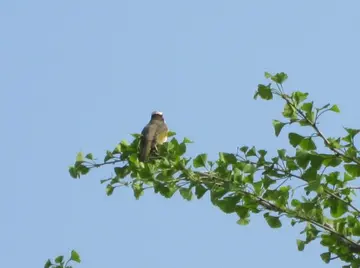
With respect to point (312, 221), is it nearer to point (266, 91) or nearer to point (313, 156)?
point (313, 156)

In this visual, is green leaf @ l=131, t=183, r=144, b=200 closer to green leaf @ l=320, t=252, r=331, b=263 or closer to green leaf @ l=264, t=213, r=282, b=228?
green leaf @ l=264, t=213, r=282, b=228

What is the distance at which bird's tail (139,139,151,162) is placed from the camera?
905 centimetres

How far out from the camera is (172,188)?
8.00 meters

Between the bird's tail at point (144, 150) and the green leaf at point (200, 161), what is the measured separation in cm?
128

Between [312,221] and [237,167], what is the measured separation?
829 mm

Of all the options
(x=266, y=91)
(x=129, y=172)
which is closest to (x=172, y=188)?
(x=129, y=172)

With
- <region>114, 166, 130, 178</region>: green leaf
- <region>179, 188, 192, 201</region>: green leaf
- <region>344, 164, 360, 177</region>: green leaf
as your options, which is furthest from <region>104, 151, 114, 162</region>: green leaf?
<region>344, 164, 360, 177</region>: green leaf

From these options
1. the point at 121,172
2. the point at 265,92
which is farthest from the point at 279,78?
the point at 121,172

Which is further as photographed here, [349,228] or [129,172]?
[129,172]

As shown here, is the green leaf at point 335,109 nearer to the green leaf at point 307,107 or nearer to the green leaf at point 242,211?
the green leaf at point 307,107

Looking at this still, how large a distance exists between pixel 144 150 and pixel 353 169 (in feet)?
9.52

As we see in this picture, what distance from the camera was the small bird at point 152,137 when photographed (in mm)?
9399

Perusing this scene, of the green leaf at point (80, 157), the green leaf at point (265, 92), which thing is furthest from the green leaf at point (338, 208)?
the green leaf at point (80, 157)

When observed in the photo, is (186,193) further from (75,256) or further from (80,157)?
(80,157)
